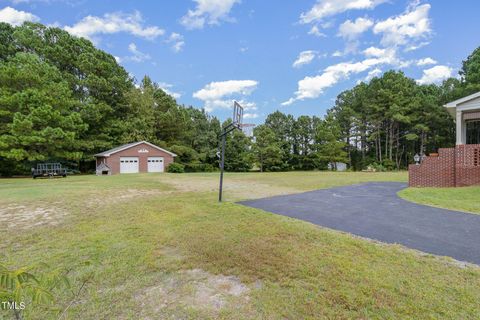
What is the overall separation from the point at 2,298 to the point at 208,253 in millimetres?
2558

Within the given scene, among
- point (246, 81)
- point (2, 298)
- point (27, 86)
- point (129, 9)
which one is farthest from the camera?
point (246, 81)

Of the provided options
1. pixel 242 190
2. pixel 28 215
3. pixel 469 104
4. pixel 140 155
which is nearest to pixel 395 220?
pixel 242 190

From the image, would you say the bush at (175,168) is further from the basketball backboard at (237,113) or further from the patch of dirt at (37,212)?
the basketball backboard at (237,113)

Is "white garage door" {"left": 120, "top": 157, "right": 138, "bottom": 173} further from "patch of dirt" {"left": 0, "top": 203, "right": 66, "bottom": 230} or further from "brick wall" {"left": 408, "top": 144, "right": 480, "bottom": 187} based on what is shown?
"brick wall" {"left": 408, "top": 144, "right": 480, "bottom": 187}

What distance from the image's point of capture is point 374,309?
2182 mm

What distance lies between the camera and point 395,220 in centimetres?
523

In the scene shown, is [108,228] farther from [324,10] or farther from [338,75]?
[338,75]

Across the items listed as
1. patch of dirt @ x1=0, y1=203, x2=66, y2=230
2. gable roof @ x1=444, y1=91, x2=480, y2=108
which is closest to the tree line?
patch of dirt @ x1=0, y1=203, x2=66, y2=230

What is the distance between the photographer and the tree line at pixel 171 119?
792 inches

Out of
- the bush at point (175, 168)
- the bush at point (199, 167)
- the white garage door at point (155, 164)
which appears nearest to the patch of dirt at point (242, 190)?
the bush at point (175, 168)

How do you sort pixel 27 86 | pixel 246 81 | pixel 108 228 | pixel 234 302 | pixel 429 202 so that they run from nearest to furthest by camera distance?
pixel 234 302 < pixel 108 228 < pixel 429 202 < pixel 27 86 < pixel 246 81

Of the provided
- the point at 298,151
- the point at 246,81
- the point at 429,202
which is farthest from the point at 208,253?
the point at 298,151

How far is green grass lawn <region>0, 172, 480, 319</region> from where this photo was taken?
86.5 inches

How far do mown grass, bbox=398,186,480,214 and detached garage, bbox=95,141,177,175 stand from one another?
23.7 meters
